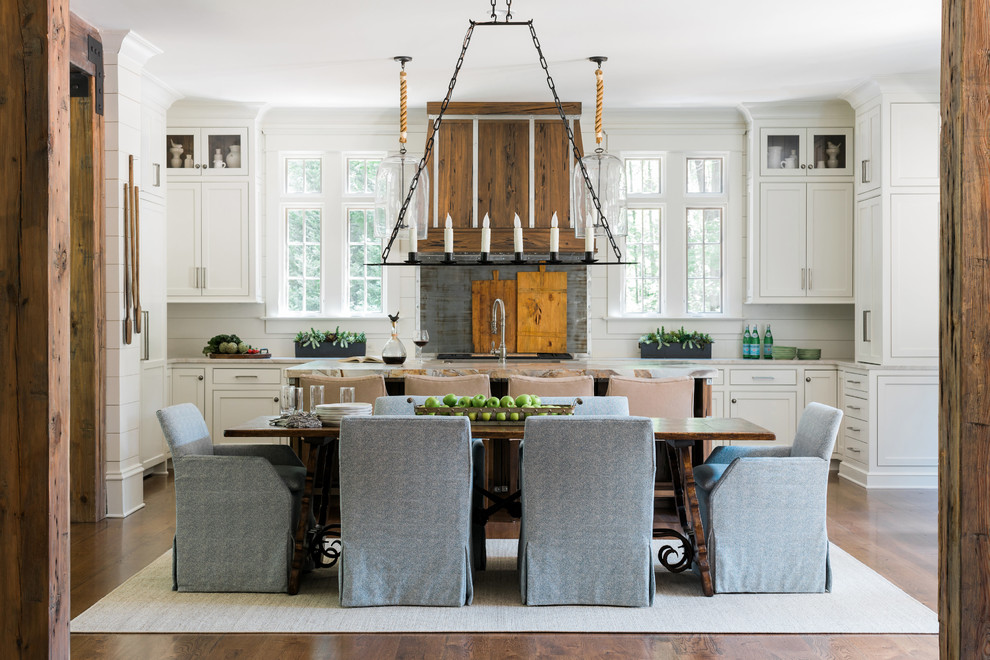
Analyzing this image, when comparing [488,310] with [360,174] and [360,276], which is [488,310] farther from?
[360,174]

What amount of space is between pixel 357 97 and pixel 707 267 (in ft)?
10.6

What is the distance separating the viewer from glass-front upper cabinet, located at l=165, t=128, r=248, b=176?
278 inches

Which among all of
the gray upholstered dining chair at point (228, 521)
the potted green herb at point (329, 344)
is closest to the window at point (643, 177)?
the potted green herb at point (329, 344)

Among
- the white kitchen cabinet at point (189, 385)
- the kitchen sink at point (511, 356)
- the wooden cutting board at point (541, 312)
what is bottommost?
the white kitchen cabinet at point (189, 385)

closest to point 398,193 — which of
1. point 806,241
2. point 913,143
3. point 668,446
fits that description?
point 668,446

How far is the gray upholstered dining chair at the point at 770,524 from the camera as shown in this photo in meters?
3.62

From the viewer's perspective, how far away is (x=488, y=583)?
12.5 ft

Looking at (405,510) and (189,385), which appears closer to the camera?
(405,510)

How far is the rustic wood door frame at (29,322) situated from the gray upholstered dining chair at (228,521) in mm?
1352

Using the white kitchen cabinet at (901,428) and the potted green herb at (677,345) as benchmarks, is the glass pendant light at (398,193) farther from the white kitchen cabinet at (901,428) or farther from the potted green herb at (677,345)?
the white kitchen cabinet at (901,428)

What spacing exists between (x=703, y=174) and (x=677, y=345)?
1.49 metres

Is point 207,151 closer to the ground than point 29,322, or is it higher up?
higher up

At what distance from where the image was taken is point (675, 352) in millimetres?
7250

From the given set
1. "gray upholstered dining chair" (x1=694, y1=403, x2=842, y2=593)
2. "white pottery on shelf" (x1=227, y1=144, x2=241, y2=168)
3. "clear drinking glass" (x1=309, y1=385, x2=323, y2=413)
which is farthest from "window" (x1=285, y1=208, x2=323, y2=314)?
"gray upholstered dining chair" (x1=694, y1=403, x2=842, y2=593)
